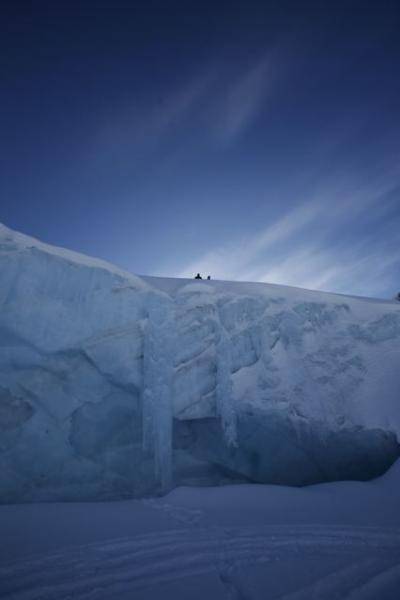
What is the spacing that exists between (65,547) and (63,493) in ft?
9.09

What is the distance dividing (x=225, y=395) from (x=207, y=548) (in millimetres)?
4818

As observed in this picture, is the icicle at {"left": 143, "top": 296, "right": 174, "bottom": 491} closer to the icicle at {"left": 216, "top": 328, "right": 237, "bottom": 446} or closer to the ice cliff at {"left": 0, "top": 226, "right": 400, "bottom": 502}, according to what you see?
the ice cliff at {"left": 0, "top": 226, "right": 400, "bottom": 502}

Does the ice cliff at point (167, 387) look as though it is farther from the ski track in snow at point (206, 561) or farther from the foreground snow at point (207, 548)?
the ski track in snow at point (206, 561)

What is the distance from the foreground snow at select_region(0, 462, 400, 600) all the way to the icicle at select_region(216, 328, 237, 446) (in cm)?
176

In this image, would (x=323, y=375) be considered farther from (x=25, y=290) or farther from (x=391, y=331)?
(x=25, y=290)

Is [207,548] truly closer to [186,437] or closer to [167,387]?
[186,437]

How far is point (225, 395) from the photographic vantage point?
34.7 ft

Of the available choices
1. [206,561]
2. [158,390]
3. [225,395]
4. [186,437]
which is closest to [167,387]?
[158,390]

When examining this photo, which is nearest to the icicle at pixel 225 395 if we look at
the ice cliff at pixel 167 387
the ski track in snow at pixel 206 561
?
the ice cliff at pixel 167 387

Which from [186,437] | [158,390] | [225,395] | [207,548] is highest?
[158,390]

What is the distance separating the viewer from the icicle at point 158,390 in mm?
9273

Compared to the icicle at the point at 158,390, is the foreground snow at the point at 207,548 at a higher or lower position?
lower

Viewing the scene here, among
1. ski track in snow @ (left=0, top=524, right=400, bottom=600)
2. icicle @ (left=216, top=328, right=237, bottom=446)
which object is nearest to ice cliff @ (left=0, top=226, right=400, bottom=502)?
icicle @ (left=216, top=328, right=237, bottom=446)

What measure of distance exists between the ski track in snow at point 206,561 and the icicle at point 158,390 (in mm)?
2501
